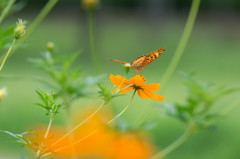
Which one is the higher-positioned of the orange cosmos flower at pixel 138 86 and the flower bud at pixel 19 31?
the flower bud at pixel 19 31

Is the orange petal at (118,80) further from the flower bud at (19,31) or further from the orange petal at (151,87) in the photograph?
the flower bud at (19,31)

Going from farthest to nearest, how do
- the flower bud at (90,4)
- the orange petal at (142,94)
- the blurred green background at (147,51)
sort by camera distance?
the blurred green background at (147,51), the flower bud at (90,4), the orange petal at (142,94)

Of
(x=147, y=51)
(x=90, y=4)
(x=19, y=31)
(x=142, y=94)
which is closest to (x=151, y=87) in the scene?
(x=142, y=94)

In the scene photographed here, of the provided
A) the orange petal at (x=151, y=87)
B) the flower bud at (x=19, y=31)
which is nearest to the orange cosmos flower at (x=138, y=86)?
the orange petal at (x=151, y=87)

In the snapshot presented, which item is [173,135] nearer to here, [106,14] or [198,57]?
[198,57]

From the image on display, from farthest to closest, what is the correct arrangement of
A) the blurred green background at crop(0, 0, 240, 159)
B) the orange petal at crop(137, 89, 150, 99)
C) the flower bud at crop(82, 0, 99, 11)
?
the blurred green background at crop(0, 0, 240, 159) < the flower bud at crop(82, 0, 99, 11) < the orange petal at crop(137, 89, 150, 99)

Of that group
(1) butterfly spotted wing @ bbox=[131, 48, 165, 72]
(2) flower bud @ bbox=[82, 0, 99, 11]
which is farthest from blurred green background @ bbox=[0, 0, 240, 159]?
(1) butterfly spotted wing @ bbox=[131, 48, 165, 72]

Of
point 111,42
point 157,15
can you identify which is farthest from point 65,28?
point 157,15

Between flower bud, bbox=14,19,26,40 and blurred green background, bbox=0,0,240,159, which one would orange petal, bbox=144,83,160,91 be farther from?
blurred green background, bbox=0,0,240,159
